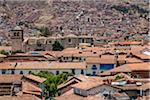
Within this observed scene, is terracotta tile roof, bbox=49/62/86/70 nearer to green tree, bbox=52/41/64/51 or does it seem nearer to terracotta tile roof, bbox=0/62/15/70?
terracotta tile roof, bbox=0/62/15/70

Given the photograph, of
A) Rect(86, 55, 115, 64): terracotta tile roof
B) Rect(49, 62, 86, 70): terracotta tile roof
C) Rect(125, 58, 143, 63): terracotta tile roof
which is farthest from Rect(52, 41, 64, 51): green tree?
Answer: Rect(125, 58, 143, 63): terracotta tile roof

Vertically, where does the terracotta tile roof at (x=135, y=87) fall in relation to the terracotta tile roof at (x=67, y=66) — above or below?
above

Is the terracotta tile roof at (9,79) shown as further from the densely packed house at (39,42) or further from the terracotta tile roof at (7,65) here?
the densely packed house at (39,42)

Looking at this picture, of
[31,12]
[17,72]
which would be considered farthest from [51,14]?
[17,72]

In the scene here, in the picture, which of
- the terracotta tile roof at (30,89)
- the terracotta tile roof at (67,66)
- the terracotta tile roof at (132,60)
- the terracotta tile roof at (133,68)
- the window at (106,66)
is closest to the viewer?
the terracotta tile roof at (30,89)

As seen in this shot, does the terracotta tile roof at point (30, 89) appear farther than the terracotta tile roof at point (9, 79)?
No

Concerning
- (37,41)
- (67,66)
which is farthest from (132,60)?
(37,41)

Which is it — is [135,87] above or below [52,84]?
above

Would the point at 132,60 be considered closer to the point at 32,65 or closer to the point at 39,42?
the point at 32,65

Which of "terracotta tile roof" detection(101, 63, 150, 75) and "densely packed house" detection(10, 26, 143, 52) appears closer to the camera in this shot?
"terracotta tile roof" detection(101, 63, 150, 75)

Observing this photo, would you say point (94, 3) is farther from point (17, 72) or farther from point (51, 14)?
point (17, 72)

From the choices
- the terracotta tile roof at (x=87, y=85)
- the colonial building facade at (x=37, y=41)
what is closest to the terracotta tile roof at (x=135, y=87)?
the terracotta tile roof at (x=87, y=85)
